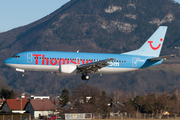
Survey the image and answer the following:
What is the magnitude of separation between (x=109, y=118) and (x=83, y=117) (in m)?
6.01

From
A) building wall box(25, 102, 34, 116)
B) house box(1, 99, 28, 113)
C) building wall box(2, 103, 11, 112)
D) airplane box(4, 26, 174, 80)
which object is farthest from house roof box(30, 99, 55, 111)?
airplane box(4, 26, 174, 80)

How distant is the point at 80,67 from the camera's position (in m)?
58.8

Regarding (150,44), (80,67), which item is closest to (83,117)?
(80,67)

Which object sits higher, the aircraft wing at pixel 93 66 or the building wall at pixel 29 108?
the aircraft wing at pixel 93 66

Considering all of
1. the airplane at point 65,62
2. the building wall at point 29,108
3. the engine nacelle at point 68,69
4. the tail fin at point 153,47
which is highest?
the tail fin at point 153,47

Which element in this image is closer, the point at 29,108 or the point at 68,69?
the point at 68,69

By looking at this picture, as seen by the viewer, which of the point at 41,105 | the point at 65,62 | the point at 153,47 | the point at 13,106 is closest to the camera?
the point at 65,62

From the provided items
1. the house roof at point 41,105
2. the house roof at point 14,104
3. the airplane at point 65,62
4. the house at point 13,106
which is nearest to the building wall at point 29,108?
the house roof at point 41,105

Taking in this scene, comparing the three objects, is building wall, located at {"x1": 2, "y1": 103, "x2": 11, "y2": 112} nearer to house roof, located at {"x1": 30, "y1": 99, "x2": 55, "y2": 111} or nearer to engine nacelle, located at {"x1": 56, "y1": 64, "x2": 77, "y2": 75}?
house roof, located at {"x1": 30, "y1": 99, "x2": 55, "y2": 111}

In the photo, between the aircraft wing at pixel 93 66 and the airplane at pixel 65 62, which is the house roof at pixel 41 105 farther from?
the aircraft wing at pixel 93 66

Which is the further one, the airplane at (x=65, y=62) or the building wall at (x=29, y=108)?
the building wall at (x=29, y=108)

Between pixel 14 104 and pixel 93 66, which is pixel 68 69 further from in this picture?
pixel 14 104

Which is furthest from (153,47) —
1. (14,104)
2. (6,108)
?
(6,108)

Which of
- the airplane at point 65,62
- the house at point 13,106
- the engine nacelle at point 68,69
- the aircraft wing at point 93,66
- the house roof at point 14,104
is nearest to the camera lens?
the aircraft wing at point 93,66
